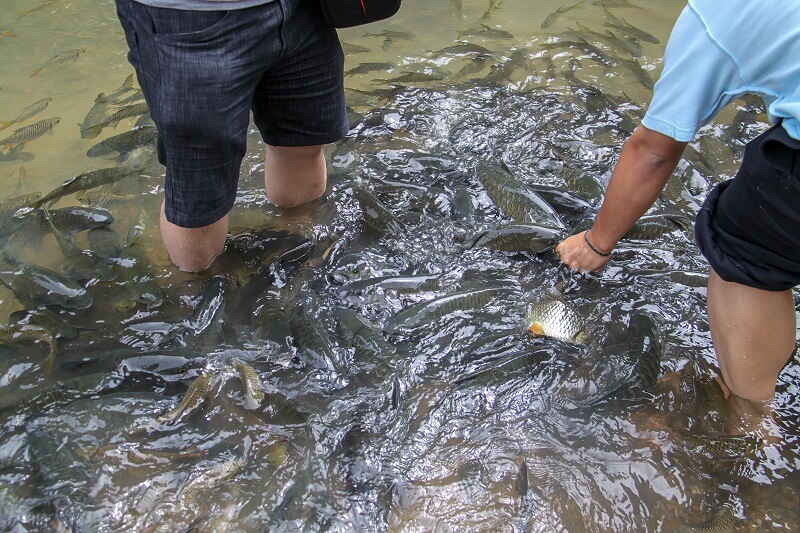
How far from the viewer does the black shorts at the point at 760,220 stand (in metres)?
1.72

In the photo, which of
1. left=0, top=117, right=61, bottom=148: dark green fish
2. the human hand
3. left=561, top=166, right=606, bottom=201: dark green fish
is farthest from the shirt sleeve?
left=0, top=117, right=61, bottom=148: dark green fish

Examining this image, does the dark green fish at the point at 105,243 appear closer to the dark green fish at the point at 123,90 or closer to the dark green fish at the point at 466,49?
the dark green fish at the point at 123,90

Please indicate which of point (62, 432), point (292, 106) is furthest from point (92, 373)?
point (292, 106)

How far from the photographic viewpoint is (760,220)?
182 centimetres

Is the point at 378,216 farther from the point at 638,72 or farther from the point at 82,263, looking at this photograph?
the point at 638,72

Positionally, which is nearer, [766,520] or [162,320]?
[766,520]

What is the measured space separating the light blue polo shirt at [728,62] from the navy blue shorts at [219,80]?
1.39m

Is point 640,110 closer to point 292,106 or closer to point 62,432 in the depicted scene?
point 292,106

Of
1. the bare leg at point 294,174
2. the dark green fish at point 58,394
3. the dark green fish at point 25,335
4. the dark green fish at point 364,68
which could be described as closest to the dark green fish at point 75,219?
the dark green fish at point 25,335

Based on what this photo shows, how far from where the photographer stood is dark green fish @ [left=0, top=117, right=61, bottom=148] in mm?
4117

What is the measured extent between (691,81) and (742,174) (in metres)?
0.35

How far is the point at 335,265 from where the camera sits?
3.11 metres

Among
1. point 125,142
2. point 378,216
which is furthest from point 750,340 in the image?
point 125,142

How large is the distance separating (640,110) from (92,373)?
428 centimetres
